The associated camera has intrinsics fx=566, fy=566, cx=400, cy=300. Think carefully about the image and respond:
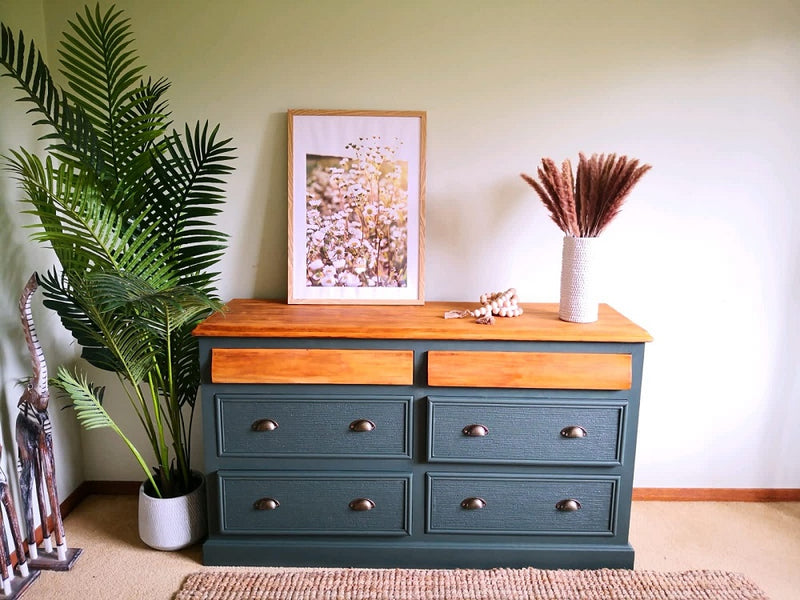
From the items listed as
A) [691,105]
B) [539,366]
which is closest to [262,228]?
[539,366]

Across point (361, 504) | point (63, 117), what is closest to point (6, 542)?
point (361, 504)

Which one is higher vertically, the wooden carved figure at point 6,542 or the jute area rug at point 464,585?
the wooden carved figure at point 6,542

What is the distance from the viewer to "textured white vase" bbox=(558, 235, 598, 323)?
76.9 inches

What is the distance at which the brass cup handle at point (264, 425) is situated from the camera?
6.26 ft

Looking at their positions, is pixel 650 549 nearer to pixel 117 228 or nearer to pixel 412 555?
pixel 412 555

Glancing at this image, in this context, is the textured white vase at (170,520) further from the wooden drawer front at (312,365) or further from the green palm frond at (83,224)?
the green palm frond at (83,224)

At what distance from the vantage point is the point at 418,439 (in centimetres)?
193

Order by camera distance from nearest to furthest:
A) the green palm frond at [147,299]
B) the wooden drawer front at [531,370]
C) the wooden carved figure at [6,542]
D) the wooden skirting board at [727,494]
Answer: the green palm frond at [147,299]
the wooden carved figure at [6,542]
the wooden drawer front at [531,370]
the wooden skirting board at [727,494]

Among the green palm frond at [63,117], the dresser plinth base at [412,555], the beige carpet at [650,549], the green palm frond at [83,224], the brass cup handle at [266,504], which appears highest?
the green palm frond at [63,117]

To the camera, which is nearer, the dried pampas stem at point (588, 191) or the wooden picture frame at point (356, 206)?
the dried pampas stem at point (588, 191)

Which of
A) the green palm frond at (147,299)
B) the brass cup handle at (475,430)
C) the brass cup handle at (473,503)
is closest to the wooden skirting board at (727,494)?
the brass cup handle at (473,503)

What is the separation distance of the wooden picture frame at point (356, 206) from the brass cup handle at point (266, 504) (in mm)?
735

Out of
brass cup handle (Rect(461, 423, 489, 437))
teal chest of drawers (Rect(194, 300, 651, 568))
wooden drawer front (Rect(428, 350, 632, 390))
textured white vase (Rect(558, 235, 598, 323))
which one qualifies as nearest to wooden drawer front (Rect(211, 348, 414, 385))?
teal chest of drawers (Rect(194, 300, 651, 568))

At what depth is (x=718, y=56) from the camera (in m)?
2.17
